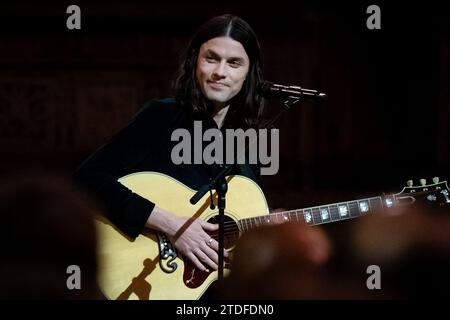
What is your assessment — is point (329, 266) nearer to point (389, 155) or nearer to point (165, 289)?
point (389, 155)

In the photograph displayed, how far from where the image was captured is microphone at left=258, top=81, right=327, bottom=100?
2.61 metres

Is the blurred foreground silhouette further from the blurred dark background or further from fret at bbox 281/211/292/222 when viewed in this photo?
fret at bbox 281/211/292/222

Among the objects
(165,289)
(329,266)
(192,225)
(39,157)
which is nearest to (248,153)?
(192,225)

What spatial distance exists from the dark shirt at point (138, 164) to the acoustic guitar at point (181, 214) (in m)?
0.05

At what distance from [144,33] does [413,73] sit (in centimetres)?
210

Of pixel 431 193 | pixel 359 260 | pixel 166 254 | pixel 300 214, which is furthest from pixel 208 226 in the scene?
pixel 359 260

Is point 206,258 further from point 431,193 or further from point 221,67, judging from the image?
point 431,193

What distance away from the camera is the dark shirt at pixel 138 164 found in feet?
8.93

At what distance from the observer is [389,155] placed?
4.96m

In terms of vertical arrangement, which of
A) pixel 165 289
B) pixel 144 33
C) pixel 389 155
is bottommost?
pixel 165 289

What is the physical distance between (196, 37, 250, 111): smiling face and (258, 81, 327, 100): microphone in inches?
8.0

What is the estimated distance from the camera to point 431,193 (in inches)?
114

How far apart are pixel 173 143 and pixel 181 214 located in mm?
319

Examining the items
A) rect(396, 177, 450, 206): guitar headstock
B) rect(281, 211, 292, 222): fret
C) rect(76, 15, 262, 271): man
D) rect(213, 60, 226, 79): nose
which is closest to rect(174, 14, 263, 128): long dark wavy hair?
rect(76, 15, 262, 271): man
